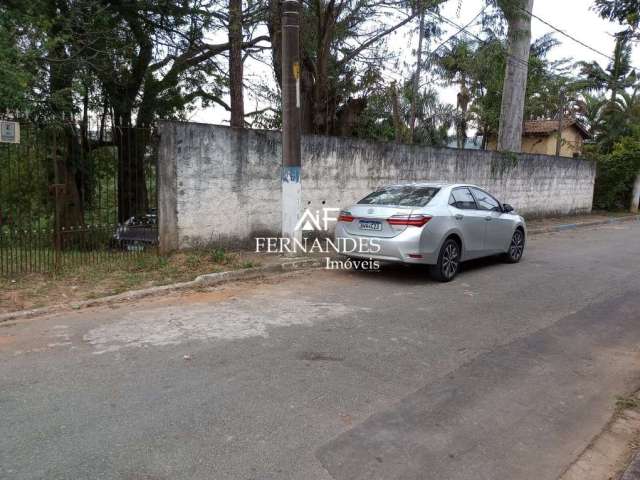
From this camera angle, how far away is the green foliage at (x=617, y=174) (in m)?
22.1

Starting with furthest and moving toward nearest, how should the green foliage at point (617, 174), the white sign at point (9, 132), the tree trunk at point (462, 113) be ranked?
the tree trunk at point (462, 113) → the green foliage at point (617, 174) → the white sign at point (9, 132)

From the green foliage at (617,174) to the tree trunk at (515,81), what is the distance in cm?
653

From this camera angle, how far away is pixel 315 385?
4074 mm

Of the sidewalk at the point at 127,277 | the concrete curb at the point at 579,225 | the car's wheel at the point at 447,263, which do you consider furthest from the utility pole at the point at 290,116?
the concrete curb at the point at 579,225

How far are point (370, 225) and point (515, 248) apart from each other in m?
3.65

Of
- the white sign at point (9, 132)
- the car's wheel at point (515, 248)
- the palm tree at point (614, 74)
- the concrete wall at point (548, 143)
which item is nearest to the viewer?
the white sign at point (9, 132)

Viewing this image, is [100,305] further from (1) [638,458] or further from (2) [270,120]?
(2) [270,120]

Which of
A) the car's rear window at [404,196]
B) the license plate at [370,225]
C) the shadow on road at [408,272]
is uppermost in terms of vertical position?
the car's rear window at [404,196]

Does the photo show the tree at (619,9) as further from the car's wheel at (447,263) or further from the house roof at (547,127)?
the house roof at (547,127)

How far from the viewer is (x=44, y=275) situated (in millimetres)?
7406

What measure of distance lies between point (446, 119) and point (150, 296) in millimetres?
21657

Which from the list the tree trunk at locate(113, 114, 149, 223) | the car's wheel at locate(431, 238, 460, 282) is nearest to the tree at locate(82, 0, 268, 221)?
the tree trunk at locate(113, 114, 149, 223)

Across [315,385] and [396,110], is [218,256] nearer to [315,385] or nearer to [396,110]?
[315,385]

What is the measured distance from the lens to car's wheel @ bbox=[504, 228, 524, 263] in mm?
9711
